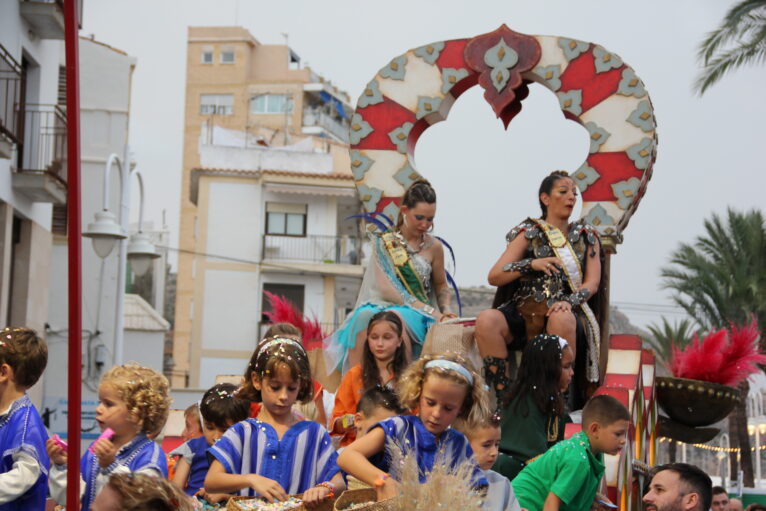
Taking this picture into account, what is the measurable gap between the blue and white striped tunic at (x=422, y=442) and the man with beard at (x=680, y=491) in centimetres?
121

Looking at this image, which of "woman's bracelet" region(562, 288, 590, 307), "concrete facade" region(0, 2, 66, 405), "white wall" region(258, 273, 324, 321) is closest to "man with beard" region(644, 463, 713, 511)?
"woman's bracelet" region(562, 288, 590, 307)

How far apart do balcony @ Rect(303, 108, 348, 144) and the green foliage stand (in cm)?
3311

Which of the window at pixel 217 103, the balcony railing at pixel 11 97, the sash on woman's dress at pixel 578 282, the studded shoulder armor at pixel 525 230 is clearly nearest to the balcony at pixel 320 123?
the window at pixel 217 103

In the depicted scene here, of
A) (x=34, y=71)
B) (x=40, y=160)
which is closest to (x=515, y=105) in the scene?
(x=40, y=160)

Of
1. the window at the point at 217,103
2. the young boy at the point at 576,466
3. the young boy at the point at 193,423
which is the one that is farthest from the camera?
the window at the point at 217,103

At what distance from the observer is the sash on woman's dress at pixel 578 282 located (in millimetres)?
8836

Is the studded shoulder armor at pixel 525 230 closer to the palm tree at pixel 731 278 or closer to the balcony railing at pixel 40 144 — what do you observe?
the balcony railing at pixel 40 144

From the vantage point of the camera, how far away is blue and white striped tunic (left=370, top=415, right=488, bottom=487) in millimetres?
5648

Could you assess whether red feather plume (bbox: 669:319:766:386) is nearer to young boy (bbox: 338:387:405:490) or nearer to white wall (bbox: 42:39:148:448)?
young boy (bbox: 338:387:405:490)

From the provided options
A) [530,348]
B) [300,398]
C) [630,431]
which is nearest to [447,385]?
[300,398]

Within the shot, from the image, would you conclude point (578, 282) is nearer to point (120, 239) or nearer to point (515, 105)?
point (515, 105)

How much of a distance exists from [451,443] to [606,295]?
3785 mm

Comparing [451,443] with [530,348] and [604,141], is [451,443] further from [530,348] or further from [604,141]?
[604,141]

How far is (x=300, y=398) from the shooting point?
606cm
